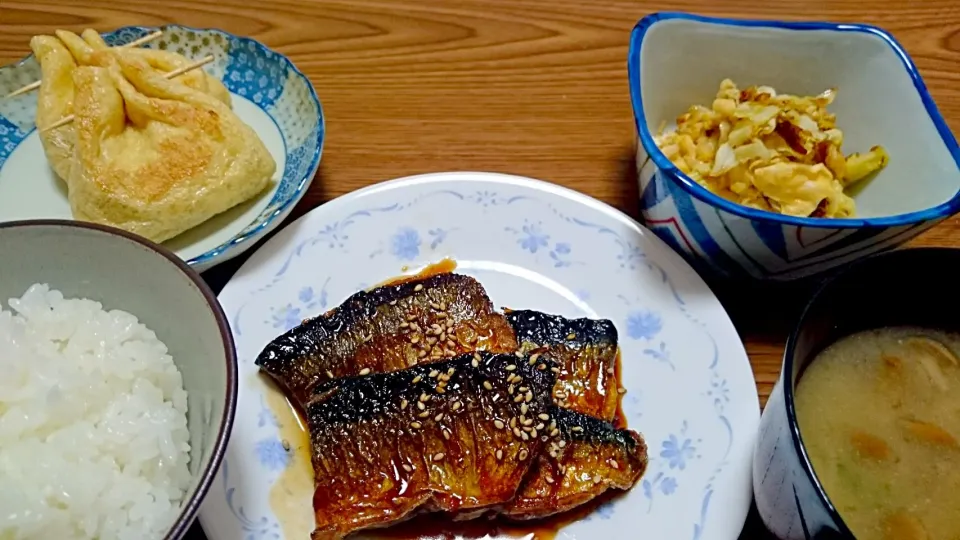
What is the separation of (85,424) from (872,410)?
1713 millimetres

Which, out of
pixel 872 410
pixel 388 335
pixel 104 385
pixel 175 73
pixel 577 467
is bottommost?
pixel 577 467

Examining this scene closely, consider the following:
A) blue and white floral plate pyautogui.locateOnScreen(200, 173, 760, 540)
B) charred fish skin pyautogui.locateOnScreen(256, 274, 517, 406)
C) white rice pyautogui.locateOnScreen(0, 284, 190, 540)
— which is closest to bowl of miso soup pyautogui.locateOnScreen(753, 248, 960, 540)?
blue and white floral plate pyautogui.locateOnScreen(200, 173, 760, 540)

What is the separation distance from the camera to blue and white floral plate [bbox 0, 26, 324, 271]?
236 cm

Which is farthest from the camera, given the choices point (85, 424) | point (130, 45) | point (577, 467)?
point (130, 45)

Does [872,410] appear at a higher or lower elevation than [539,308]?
higher

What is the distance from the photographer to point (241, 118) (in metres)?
2.69

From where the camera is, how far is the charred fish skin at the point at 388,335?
2037 millimetres

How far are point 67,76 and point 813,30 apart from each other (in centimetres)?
252

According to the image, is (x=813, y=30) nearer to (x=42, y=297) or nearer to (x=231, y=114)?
(x=231, y=114)

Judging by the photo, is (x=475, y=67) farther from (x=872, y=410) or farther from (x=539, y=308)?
(x=872, y=410)

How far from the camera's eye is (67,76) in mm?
2531

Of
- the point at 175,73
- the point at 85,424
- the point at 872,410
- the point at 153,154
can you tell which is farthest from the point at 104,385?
the point at 872,410

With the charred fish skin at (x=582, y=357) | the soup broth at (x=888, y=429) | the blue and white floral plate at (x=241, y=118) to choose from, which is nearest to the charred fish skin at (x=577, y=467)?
the charred fish skin at (x=582, y=357)

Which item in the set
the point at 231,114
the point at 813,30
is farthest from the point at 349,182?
the point at 813,30
